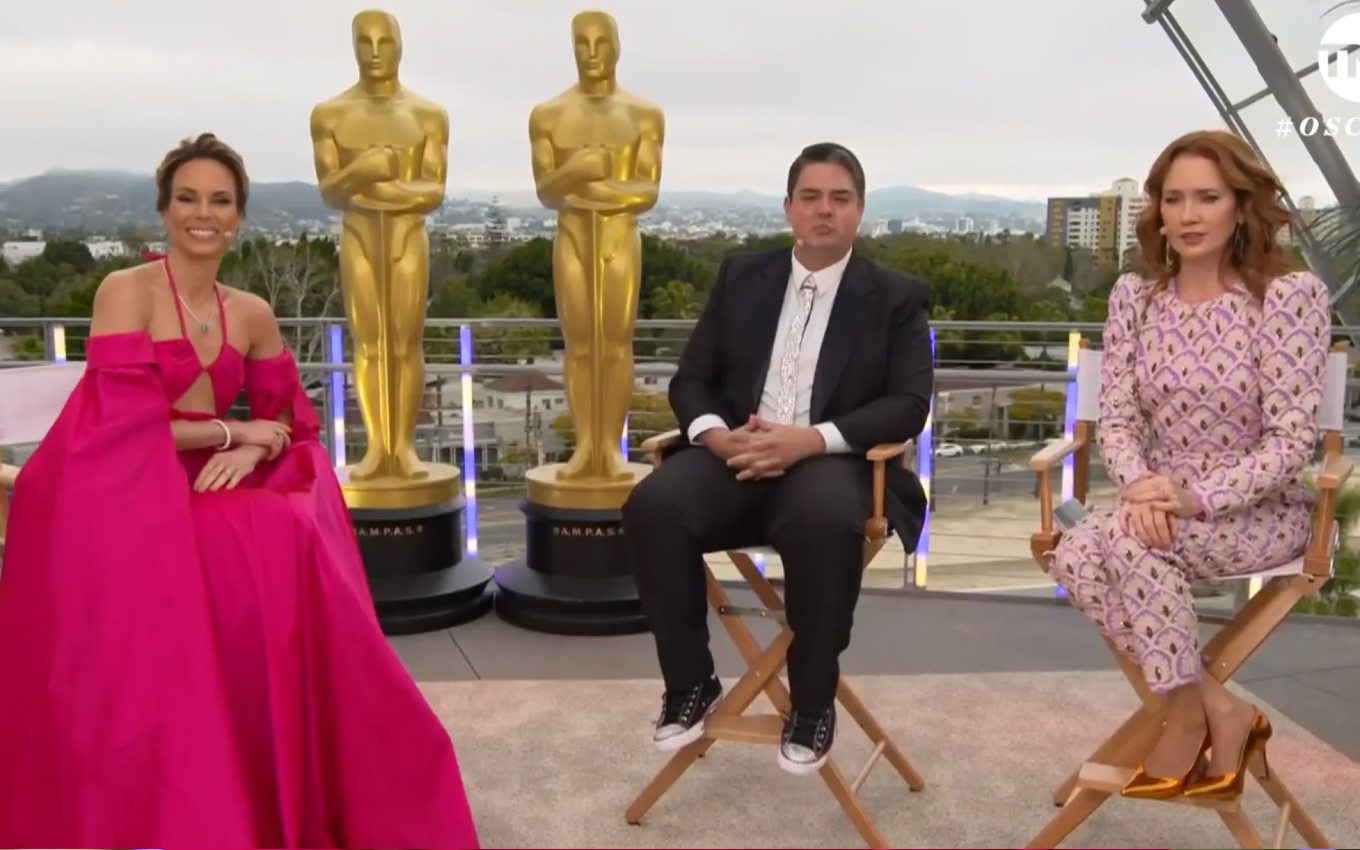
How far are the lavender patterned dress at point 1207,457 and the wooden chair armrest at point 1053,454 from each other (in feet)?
0.30

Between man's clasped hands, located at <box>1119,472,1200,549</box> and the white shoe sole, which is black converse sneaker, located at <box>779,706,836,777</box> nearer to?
the white shoe sole

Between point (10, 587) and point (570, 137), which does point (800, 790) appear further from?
point (570, 137)

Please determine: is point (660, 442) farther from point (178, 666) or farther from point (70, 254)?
point (70, 254)

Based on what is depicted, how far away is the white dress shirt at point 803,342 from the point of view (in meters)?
2.44

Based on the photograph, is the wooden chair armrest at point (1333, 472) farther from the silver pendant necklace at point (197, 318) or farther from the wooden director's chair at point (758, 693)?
the silver pendant necklace at point (197, 318)

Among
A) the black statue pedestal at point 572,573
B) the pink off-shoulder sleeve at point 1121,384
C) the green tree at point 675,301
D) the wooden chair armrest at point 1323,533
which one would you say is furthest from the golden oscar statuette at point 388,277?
the wooden chair armrest at point 1323,533

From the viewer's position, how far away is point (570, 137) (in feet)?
11.8

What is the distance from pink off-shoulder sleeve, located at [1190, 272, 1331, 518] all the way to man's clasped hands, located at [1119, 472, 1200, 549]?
3cm

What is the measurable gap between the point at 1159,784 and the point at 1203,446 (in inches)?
24.1

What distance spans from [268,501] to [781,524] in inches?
35.5

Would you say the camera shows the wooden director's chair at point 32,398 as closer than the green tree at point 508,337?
Yes

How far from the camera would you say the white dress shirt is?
2443 millimetres

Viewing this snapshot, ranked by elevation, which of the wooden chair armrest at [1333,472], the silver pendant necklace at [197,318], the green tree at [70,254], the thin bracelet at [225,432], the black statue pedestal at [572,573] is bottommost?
the black statue pedestal at [572,573]

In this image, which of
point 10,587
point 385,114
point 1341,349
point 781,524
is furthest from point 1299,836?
point 385,114
